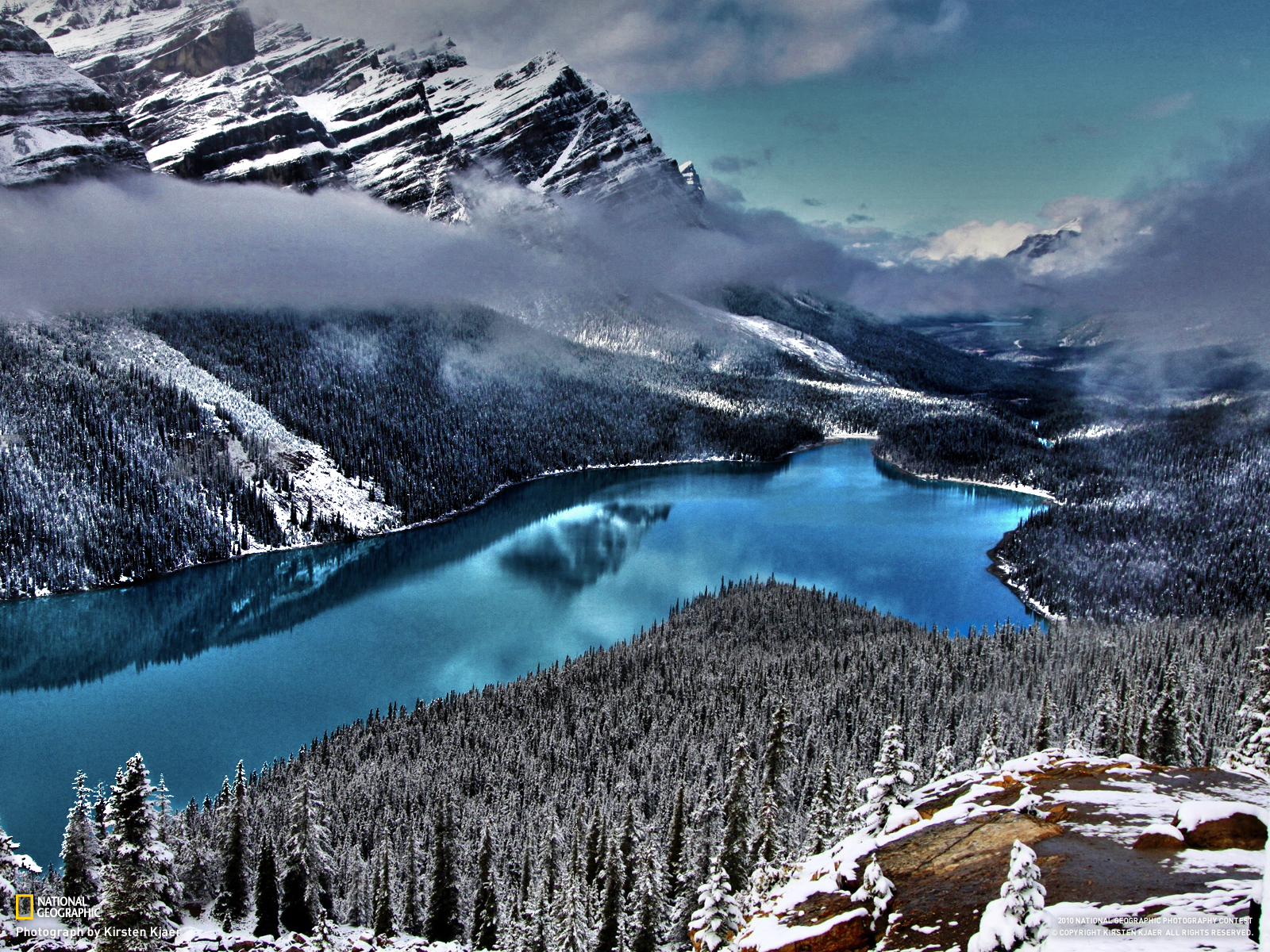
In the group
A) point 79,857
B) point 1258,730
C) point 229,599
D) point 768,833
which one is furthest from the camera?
point 229,599

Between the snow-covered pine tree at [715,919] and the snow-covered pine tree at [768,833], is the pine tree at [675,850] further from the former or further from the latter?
the snow-covered pine tree at [715,919]

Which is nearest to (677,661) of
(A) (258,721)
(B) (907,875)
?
(A) (258,721)

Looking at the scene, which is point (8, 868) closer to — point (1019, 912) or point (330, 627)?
point (1019, 912)

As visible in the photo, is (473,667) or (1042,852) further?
(473,667)

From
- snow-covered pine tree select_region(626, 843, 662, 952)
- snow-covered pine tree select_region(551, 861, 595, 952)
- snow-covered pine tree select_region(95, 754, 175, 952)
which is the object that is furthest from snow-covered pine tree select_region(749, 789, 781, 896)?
snow-covered pine tree select_region(95, 754, 175, 952)

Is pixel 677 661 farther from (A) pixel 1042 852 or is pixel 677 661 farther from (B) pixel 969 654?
(A) pixel 1042 852

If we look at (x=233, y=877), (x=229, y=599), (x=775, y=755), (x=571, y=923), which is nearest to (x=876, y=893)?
(x=571, y=923)
